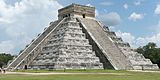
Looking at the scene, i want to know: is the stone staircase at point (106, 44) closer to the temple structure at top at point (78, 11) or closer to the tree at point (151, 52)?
the temple structure at top at point (78, 11)

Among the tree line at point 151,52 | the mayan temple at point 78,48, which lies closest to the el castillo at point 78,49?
the mayan temple at point 78,48

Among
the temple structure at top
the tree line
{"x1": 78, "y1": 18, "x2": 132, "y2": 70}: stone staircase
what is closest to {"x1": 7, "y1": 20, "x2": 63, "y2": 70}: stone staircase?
the temple structure at top

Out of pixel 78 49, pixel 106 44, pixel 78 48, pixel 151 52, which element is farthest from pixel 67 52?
pixel 151 52

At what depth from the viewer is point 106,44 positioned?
53781mm

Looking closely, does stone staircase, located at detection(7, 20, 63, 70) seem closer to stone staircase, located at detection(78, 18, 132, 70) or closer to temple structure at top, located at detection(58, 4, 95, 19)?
temple structure at top, located at detection(58, 4, 95, 19)

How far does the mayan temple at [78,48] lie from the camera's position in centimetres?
4800

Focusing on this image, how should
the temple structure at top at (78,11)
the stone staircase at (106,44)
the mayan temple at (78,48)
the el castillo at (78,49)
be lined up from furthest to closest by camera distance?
the temple structure at top at (78,11) → the stone staircase at (106,44) → the mayan temple at (78,48) → the el castillo at (78,49)

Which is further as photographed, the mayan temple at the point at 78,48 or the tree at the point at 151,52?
the tree at the point at 151,52

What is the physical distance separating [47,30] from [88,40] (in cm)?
1061

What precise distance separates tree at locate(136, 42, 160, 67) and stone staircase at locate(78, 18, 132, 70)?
804 inches

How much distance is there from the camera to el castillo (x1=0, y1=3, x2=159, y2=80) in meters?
47.8

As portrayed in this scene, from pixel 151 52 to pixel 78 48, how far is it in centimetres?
3279

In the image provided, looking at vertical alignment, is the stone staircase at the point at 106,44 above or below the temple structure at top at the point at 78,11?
below

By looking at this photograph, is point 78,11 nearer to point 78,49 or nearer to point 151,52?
point 78,49
